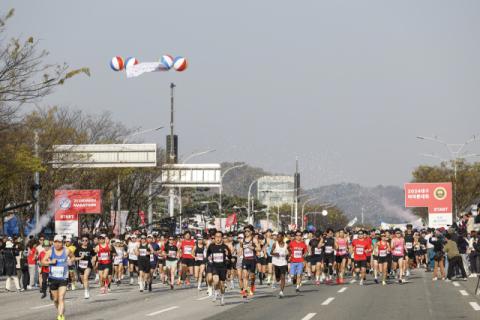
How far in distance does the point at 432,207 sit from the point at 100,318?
4662 centimetres

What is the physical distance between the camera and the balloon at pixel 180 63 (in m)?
36.8

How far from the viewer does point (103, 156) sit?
38.6 meters

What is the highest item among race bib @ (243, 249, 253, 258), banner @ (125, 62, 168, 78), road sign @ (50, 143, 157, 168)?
banner @ (125, 62, 168, 78)

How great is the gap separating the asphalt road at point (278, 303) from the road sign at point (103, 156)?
14399 millimetres

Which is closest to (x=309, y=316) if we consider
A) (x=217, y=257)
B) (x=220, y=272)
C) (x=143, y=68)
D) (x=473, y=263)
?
(x=220, y=272)

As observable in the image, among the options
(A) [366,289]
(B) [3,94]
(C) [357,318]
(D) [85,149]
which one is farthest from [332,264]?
(D) [85,149]

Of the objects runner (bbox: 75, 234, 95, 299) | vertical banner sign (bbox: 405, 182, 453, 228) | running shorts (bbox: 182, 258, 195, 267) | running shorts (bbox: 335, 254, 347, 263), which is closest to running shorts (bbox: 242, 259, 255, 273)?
running shorts (bbox: 182, 258, 195, 267)

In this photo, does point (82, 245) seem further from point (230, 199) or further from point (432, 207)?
point (230, 199)

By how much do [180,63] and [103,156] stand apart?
727 centimetres

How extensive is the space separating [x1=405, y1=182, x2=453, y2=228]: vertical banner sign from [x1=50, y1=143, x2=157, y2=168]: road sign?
88.8ft

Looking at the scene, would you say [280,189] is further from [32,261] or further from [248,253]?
[248,253]

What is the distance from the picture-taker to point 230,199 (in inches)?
4540

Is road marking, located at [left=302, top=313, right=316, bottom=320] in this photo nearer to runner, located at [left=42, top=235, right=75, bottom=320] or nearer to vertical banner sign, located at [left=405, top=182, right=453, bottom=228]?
runner, located at [left=42, top=235, right=75, bottom=320]

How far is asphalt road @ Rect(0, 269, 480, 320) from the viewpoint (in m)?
14.3
